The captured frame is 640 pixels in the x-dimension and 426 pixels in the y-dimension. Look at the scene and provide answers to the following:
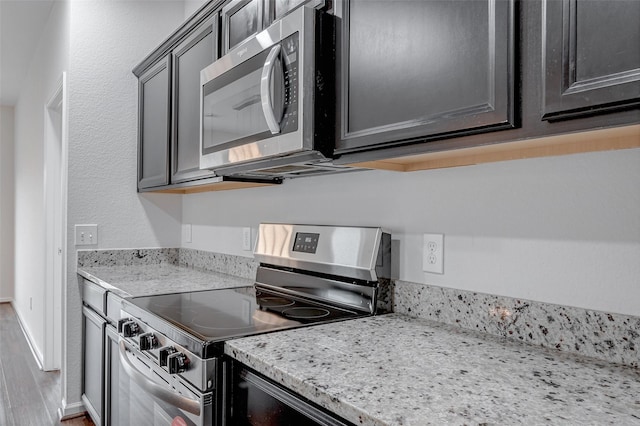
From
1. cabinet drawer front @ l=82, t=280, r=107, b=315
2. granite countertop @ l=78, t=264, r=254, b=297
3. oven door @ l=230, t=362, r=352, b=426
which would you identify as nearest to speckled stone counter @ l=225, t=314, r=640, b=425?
oven door @ l=230, t=362, r=352, b=426

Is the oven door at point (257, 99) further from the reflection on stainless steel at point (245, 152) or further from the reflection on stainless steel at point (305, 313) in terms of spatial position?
the reflection on stainless steel at point (305, 313)

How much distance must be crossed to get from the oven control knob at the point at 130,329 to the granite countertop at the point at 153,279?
0.60ft

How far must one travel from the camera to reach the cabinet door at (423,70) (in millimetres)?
848

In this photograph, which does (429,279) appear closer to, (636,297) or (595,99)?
(636,297)

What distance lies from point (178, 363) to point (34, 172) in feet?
11.9

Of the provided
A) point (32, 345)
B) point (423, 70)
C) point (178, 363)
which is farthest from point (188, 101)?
point (32, 345)

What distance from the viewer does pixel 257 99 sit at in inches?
57.6

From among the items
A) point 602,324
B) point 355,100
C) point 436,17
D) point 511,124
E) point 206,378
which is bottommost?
point 206,378

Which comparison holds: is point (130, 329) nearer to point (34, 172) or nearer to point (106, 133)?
point (106, 133)

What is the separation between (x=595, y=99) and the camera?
0.71 meters

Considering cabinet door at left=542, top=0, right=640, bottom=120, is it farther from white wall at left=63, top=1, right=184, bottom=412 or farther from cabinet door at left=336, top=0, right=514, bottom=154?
white wall at left=63, top=1, right=184, bottom=412

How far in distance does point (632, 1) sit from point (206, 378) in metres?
1.13

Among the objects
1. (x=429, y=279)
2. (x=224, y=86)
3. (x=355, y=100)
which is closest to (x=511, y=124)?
(x=355, y=100)

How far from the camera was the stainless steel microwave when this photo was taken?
48.8 inches
